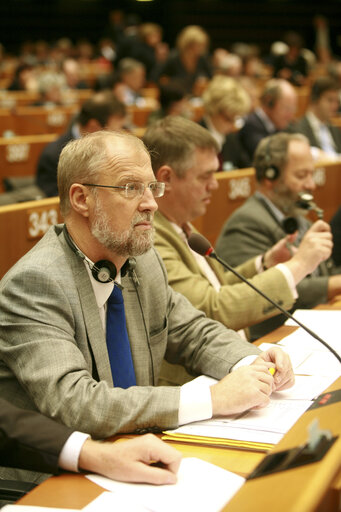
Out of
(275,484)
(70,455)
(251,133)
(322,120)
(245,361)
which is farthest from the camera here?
(322,120)

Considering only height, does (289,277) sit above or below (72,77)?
below

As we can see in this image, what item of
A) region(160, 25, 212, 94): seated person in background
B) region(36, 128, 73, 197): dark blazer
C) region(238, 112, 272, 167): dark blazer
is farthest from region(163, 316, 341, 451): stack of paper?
region(160, 25, 212, 94): seated person in background

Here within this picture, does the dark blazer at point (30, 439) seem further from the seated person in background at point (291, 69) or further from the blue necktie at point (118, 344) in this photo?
the seated person in background at point (291, 69)

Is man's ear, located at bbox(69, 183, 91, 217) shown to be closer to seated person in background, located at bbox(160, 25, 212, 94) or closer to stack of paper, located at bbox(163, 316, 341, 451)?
stack of paper, located at bbox(163, 316, 341, 451)

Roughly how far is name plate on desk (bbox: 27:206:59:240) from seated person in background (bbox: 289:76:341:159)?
358 centimetres

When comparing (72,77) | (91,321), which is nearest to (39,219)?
(91,321)

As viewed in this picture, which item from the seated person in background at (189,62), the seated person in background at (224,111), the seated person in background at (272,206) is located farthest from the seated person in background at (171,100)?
the seated person in background at (272,206)

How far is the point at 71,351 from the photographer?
4.96 ft

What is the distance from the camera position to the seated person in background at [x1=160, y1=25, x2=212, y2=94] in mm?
8461

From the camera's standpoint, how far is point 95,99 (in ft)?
15.5

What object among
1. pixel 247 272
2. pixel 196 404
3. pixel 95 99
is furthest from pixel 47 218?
pixel 95 99

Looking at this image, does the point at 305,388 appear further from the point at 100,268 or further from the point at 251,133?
the point at 251,133

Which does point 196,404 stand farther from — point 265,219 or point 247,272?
point 265,219

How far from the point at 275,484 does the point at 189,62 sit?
805cm
